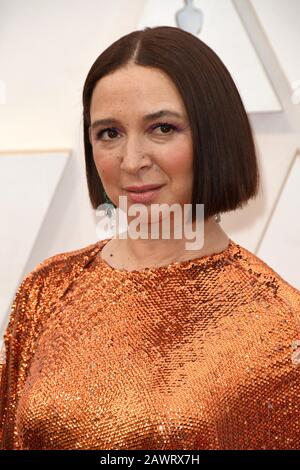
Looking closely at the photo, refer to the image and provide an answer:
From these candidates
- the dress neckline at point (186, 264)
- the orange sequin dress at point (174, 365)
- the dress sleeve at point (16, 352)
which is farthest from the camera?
the dress sleeve at point (16, 352)

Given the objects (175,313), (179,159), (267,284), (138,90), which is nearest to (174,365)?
(175,313)

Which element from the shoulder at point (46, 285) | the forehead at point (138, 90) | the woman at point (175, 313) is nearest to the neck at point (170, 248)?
the woman at point (175, 313)

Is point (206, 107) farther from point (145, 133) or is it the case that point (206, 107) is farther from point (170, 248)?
point (170, 248)

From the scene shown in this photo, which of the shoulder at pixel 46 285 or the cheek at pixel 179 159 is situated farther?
the shoulder at pixel 46 285

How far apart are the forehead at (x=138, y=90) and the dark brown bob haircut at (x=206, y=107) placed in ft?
0.03

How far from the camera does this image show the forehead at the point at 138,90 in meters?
1.15

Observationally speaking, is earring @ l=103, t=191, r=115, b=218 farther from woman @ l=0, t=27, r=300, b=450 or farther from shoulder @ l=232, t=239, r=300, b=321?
shoulder @ l=232, t=239, r=300, b=321

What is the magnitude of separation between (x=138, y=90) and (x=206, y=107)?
0.11 metres

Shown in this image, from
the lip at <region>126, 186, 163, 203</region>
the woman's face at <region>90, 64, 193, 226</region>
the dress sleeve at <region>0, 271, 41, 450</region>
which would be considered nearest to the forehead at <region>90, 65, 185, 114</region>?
the woman's face at <region>90, 64, 193, 226</region>

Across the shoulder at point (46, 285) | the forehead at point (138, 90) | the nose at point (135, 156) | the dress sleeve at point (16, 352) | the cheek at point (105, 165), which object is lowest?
the dress sleeve at point (16, 352)

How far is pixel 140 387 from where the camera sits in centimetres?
114

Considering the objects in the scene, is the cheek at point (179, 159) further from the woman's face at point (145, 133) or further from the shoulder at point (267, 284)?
the shoulder at point (267, 284)

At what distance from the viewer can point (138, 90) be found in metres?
1.16
